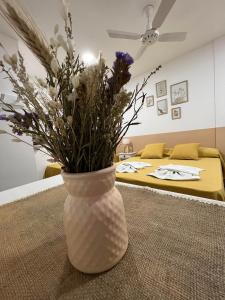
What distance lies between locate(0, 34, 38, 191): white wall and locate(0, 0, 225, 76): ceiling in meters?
0.27

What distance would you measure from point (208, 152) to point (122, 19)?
2.31 m

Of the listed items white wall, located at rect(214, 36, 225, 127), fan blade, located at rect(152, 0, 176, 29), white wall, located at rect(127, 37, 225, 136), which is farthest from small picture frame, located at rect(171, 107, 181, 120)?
fan blade, located at rect(152, 0, 176, 29)

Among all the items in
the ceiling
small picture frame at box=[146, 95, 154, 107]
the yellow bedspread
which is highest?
the ceiling

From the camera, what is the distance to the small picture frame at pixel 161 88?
3.39 meters

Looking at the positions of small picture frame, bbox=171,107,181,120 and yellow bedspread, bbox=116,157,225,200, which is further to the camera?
small picture frame, bbox=171,107,181,120

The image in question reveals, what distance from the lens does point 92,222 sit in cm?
35

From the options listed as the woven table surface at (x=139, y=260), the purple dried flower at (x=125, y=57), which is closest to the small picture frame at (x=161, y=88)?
the woven table surface at (x=139, y=260)

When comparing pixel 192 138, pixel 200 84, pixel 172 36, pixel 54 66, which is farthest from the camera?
pixel 192 138

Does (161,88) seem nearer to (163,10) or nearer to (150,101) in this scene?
(150,101)

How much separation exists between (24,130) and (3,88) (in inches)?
86.1

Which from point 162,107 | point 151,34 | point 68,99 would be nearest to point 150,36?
point 151,34

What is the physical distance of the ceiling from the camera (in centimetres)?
169

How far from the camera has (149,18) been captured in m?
1.89

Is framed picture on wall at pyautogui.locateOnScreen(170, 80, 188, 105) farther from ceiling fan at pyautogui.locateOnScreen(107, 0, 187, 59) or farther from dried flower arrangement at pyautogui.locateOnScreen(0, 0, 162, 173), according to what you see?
dried flower arrangement at pyautogui.locateOnScreen(0, 0, 162, 173)
